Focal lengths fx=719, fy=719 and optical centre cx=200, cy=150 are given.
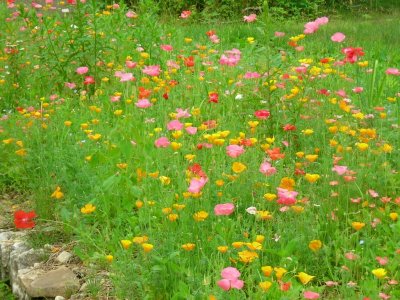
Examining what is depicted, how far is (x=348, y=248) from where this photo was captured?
2992 mm

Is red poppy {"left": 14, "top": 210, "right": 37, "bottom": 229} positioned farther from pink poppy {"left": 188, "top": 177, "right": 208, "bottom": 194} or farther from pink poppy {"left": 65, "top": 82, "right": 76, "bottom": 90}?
pink poppy {"left": 65, "top": 82, "right": 76, "bottom": 90}

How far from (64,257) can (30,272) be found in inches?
6.7

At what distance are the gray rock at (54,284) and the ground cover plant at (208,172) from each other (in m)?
0.12

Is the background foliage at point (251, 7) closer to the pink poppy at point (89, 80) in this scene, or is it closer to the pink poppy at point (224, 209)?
the pink poppy at point (89, 80)

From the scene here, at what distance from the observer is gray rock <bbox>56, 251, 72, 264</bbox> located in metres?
3.36

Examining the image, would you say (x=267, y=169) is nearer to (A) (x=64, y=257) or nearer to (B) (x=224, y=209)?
(B) (x=224, y=209)

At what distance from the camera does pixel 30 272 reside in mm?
3348

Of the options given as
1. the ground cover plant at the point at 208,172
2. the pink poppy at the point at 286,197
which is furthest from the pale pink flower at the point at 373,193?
the pink poppy at the point at 286,197

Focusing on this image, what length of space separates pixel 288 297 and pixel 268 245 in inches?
18.4

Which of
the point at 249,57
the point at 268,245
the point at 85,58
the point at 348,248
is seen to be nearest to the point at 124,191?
the point at 268,245

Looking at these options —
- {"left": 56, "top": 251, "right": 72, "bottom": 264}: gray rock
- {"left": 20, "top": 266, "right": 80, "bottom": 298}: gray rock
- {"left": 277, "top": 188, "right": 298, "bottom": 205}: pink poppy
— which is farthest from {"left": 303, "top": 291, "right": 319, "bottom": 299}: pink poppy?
{"left": 56, "top": 251, "right": 72, "bottom": 264}: gray rock

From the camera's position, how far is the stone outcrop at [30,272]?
317cm

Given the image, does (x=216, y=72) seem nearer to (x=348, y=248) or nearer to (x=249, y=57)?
(x=249, y=57)

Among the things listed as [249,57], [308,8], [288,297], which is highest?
[288,297]
